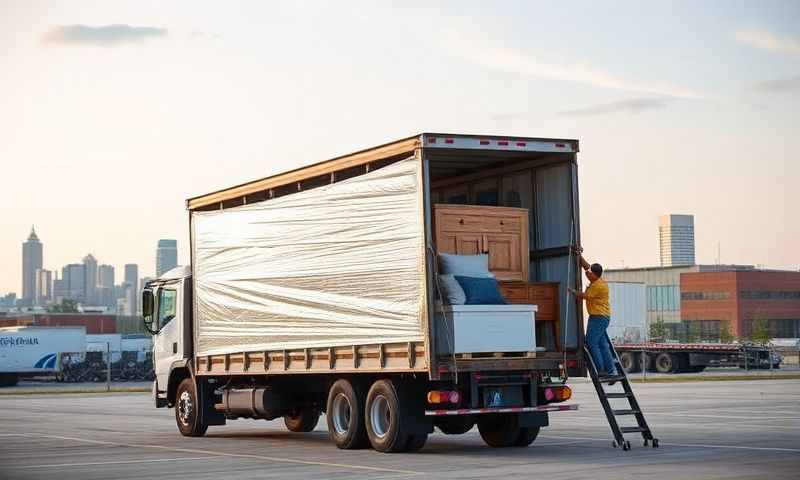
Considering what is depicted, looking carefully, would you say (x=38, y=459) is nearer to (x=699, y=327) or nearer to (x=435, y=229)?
(x=435, y=229)

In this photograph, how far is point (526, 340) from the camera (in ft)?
59.3

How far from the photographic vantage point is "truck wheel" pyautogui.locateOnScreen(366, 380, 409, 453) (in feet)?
58.2

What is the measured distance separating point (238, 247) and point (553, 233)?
573cm

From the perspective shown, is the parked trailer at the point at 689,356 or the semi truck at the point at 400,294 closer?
the semi truck at the point at 400,294

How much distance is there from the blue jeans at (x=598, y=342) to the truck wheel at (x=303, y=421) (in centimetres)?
627

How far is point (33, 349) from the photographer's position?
232 feet

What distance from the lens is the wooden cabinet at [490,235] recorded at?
18422 mm

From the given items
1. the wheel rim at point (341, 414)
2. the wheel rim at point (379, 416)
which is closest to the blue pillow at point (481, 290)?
the wheel rim at point (379, 416)

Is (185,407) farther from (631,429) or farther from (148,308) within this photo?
(631,429)

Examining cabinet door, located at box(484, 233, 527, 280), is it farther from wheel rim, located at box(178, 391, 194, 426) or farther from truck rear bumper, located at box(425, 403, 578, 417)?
wheel rim, located at box(178, 391, 194, 426)

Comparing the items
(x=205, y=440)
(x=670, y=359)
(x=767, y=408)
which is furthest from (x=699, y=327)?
(x=205, y=440)

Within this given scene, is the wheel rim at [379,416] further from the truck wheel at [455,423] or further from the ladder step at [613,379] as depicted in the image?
the ladder step at [613,379]

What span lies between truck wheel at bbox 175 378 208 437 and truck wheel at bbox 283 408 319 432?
158 cm

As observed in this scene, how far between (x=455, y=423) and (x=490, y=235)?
303 centimetres
